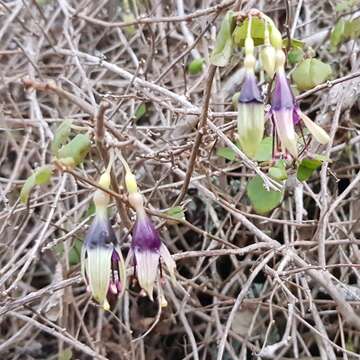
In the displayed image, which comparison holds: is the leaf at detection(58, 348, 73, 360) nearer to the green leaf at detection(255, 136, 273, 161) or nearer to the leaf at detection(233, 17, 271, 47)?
the green leaf at detection(255, 136, 273, 161)

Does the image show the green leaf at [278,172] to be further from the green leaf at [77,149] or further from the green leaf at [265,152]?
the green leaf at [77,149]

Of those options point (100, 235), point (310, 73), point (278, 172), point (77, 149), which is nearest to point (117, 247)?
point (100, 235)

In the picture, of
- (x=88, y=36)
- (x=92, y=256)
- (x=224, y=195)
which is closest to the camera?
(x=92, y=256)

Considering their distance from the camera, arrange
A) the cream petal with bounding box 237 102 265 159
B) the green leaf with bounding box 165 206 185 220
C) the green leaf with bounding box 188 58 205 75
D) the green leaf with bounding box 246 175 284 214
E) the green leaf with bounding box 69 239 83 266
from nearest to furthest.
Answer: the cream petal with bounding box 237 102 265 159, the green leaf with bounding box 165 206 185 220, the green leaf with bounding box 246 175 284 214, the green leaf with bounding box 69 239 83 266, the green leaf with bounding box 188 58 205 75

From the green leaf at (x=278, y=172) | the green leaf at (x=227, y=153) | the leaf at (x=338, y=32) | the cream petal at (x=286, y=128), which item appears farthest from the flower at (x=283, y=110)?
the leaf at (x=338, y=32)

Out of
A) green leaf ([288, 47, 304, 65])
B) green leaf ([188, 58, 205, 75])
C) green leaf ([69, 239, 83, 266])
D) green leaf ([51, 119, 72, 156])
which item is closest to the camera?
green leaf ([51, 119, 72, 156])

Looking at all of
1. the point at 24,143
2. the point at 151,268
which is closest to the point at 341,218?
the point at 24,143

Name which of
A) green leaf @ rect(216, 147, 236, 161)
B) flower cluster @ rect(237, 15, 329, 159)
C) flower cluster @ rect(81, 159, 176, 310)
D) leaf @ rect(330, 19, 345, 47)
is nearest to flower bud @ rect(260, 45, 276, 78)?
flower cluster @ rect(237, 15, 329, 159)

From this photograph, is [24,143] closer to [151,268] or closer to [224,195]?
[224,195]
